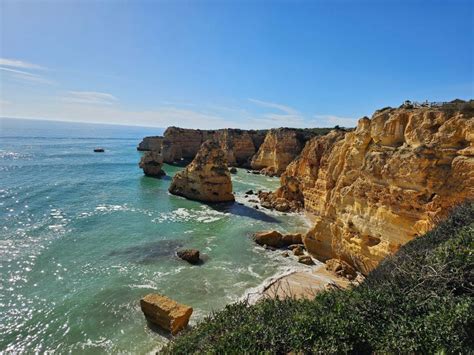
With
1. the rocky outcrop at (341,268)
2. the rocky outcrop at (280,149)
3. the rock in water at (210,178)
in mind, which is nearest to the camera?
the rocky outcrop at (341,268)

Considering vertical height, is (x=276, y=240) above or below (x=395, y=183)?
below

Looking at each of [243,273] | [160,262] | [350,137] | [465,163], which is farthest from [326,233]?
[160,262]

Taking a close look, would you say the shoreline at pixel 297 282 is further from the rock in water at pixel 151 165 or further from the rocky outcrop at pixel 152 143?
the rocky outcrop at pixel 152 143

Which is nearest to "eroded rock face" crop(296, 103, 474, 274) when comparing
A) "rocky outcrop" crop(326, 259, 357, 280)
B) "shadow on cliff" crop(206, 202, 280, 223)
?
"rocky outcrop" crop(326, 259, 357, 280)

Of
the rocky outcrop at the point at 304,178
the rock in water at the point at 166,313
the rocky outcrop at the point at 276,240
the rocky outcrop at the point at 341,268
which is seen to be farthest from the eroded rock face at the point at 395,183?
the rocky outcrop at the point at 304,178

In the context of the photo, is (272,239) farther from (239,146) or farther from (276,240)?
(239,146)

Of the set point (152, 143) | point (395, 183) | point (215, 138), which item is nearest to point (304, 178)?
point (395, 183)
